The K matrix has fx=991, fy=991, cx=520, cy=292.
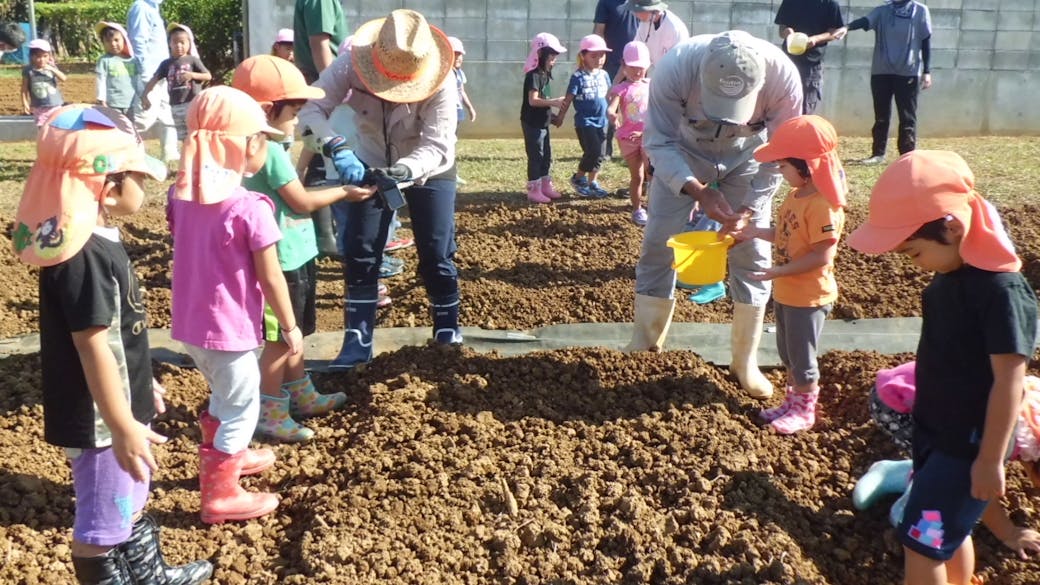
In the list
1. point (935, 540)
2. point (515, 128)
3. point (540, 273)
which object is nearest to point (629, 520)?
point (935, 540)

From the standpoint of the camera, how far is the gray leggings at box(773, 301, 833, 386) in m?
3.77

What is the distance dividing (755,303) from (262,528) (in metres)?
2.23

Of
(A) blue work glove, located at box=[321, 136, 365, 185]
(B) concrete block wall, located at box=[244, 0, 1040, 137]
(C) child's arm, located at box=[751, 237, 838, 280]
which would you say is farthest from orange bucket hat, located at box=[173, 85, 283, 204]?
(B) concrete block wall, located at box=[244, 0, 1040, 137]

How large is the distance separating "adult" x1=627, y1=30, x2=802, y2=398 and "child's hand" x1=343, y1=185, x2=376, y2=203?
3.95 ft

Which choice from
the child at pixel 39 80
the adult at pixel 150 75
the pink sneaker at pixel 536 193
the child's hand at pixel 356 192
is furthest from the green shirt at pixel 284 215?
the child at pixel 39 80

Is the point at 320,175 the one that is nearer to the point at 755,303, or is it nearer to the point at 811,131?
the point at 755,303

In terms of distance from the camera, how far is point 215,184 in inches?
119

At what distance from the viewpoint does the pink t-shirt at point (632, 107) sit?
24.8ft

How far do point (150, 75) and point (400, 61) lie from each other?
675 cm

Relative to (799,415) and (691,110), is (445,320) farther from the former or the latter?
(799,415)

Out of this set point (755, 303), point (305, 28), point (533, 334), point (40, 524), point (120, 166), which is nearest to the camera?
point (120, 166)

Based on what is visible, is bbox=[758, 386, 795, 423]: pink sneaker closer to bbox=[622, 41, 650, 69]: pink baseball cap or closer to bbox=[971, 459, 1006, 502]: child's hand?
bbox=[971, 459, 1006, 502]: child's hand

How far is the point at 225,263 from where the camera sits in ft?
10.3

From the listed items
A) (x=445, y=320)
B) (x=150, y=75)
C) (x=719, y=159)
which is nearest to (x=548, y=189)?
(x=445, y=320)
